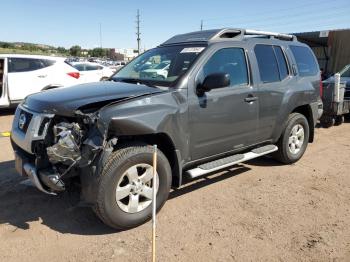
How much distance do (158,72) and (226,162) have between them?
1.46 metres

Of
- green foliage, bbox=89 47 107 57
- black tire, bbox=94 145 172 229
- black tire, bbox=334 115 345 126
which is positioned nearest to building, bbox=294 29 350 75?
black tire, bbox=334 115 345 126

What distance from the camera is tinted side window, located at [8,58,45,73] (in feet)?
34.9

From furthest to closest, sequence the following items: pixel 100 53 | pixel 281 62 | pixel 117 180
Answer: pixel 100 53 < pixel 281 62 < pixel 117 180

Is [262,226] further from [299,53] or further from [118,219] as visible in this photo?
[299,53]

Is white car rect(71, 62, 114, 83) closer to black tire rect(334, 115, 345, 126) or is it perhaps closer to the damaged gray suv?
black tire rect(334, 115, 345, 126)

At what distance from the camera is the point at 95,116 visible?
358 centimetres

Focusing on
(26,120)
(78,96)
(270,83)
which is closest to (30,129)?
(26,120)

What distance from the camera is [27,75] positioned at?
10820mm

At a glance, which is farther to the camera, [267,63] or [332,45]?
[332,45]

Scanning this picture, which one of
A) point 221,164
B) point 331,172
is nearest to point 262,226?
point 221,164

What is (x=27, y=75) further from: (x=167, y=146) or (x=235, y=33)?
(x=167, y=146)

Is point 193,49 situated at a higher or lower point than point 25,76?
higher

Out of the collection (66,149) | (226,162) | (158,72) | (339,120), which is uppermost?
(158,72)

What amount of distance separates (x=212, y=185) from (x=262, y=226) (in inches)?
51.1
